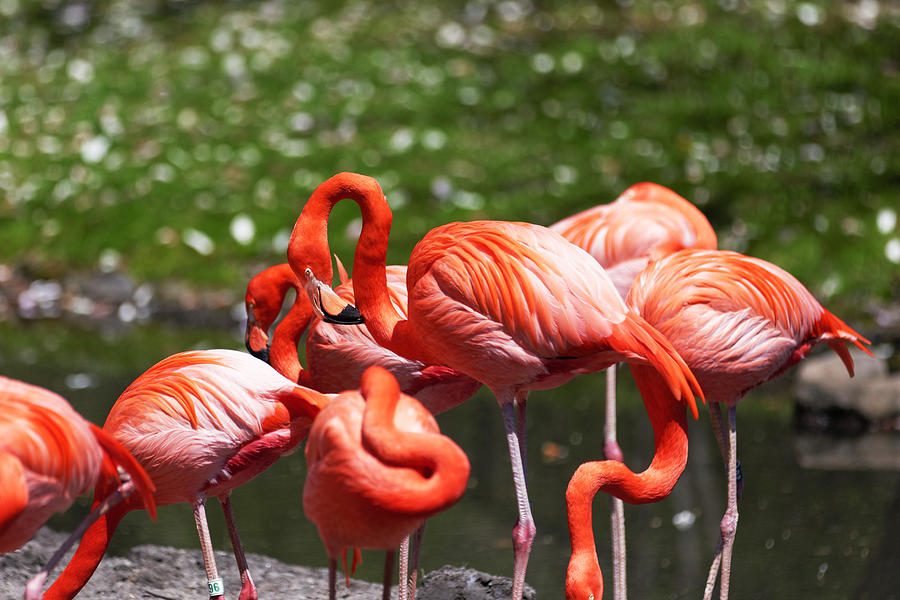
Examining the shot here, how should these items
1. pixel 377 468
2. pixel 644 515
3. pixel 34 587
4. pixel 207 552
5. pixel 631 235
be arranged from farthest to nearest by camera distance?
pixel 644 515 → pixel 631 235 → pixel 207 552 → pixel 34 587 → pixel 377 468

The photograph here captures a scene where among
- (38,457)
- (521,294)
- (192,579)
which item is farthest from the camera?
(192,579)

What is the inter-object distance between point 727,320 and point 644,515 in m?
1.69

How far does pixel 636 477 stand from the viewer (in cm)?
316

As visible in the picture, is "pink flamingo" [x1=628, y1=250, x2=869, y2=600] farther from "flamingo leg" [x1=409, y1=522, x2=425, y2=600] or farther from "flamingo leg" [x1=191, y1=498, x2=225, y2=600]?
"flamingo leg" [x1=191, y1=498, x2=225, y2=600]

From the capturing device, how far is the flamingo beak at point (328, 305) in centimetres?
322

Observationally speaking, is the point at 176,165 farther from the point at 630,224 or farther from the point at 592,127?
the point at 630,224

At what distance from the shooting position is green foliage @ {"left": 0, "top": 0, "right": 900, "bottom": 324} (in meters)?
8.59

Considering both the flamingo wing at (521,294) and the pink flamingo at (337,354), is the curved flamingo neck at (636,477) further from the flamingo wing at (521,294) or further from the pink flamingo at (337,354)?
the pink flamingo at (337,354)

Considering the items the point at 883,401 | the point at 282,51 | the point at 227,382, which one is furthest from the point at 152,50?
the point at 227,382

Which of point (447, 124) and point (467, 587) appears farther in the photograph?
point (447, 124)

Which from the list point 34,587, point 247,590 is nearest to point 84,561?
point 34,587

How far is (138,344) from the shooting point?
771cm

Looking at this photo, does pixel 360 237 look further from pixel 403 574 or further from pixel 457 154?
pixel 457 154

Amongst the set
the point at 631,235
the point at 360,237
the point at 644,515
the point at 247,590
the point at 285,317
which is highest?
the point at 360,237
